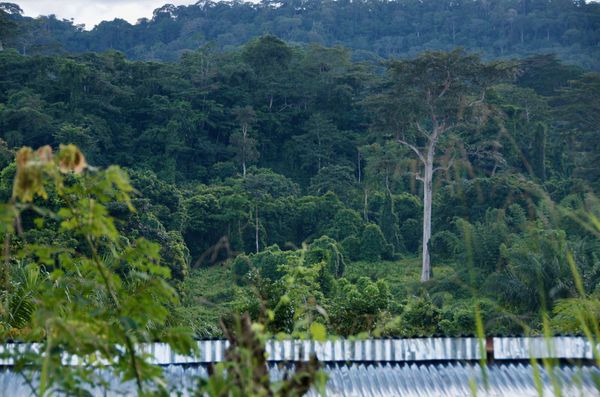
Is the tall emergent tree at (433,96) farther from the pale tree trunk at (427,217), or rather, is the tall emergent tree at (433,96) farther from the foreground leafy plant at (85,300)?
the foreground leafy plant at (85,300)

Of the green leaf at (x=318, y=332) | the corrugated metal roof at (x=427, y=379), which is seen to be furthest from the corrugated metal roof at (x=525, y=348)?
the green leaf at (x=318, y=332)

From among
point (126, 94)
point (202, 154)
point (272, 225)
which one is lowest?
point (272, 225)

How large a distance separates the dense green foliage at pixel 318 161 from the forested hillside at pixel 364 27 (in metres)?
17.3

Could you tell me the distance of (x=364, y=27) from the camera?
49.9 meters

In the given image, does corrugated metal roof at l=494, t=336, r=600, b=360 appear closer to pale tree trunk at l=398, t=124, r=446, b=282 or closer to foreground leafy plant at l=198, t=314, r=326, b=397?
foreground leafy plant at l=198, t=314, r=326, b=397

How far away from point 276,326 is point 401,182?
17103mm

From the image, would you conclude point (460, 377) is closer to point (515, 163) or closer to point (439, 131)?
point (439, 131)

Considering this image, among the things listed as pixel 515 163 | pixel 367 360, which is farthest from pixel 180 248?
pixel 367 360

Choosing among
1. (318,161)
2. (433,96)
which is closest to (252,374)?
(433,96)

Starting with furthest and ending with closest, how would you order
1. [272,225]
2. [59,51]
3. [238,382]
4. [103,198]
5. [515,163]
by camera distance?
[59,51] → [515,163] → [272,225] → [103,198] → [238,382]

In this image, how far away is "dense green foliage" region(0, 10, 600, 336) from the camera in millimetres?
16781

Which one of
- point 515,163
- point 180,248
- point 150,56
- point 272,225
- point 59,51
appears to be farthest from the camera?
point 150,56

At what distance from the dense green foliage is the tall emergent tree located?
0.05 m

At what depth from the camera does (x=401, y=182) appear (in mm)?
24484
